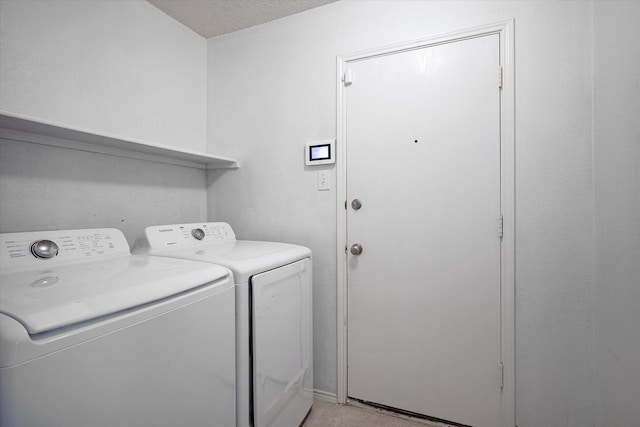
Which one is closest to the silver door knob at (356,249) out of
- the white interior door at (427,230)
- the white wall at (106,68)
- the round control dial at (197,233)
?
the white interior door at (427,230)

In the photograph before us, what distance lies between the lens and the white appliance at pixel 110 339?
614mm

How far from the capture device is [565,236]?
1.40 metres

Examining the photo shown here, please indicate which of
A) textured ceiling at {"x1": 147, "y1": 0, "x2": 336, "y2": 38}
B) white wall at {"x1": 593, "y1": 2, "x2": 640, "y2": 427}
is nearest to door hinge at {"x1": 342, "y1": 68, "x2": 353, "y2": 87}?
textured ceiling at {"x1": 147, "y1": 0, "x2": 336, "y2": 38}

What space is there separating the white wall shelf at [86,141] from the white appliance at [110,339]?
44 cm

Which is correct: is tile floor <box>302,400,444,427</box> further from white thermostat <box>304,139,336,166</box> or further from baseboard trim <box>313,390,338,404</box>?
white thermostat <box>304,139,336,166</box>

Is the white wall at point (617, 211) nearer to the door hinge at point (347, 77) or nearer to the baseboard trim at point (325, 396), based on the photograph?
the door hinge at point (347, 77)

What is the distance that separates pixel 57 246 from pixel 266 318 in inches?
35.7

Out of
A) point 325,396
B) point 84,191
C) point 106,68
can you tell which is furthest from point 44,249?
point 325,396

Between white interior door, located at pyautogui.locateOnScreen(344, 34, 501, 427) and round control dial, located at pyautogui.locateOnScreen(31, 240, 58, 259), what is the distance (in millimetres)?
1391

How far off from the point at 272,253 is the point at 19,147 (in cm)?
120

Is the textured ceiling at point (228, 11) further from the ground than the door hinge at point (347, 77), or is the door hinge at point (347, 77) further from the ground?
the textured ceiling at point (228, 11)

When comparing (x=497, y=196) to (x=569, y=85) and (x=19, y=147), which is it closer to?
(x=569, y=85)

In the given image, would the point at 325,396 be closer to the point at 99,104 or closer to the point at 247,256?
the point at 247,256

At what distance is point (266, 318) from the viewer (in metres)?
1.29
